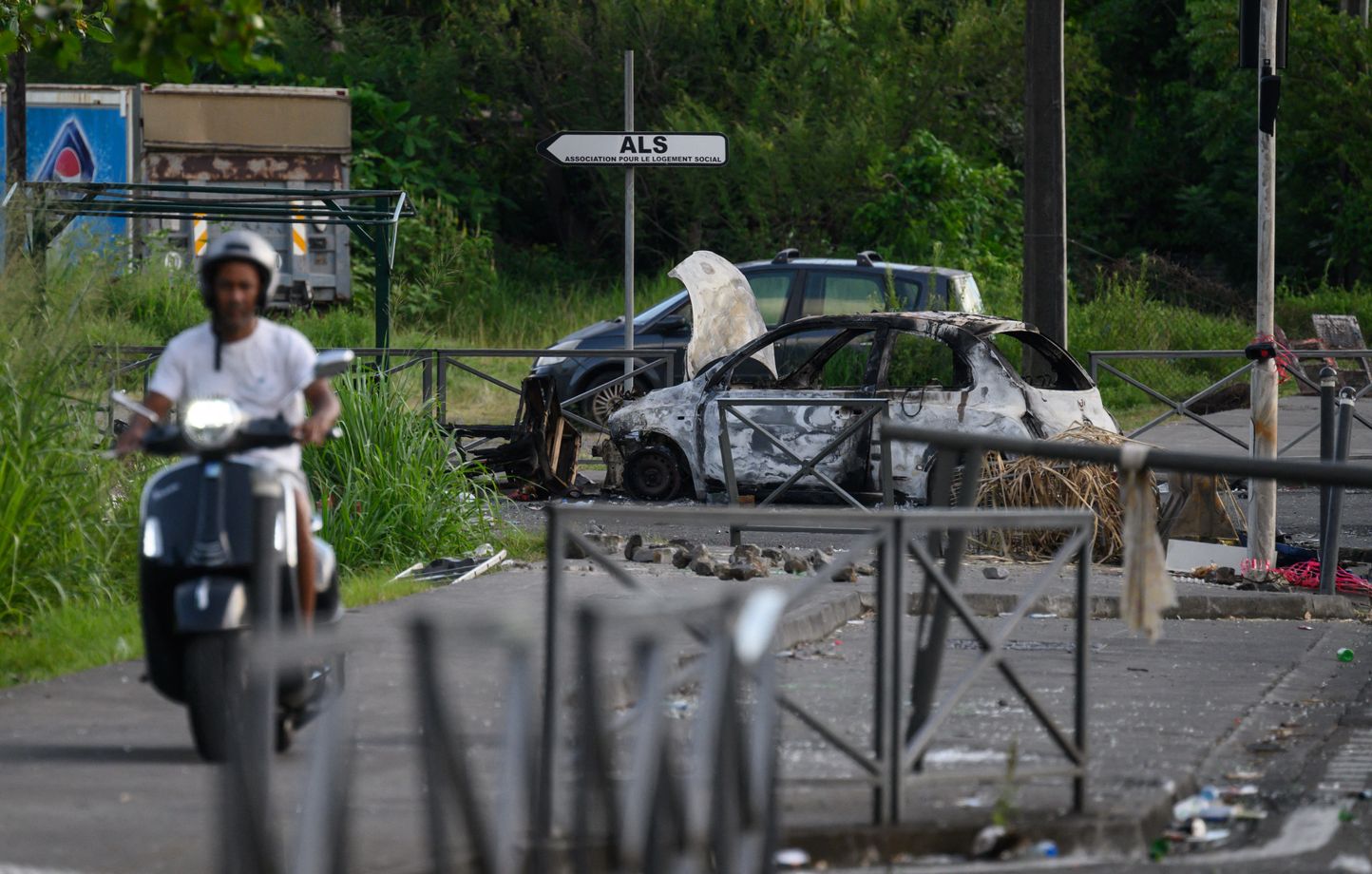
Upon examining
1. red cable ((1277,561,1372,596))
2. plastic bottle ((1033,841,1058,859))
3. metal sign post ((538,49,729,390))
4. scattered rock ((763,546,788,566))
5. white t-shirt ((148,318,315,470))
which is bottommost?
Answer: red cable ((1277,561,1372,596))

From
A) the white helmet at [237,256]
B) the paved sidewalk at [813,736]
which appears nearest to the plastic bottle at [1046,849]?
the paved sidewalk at [813,736]

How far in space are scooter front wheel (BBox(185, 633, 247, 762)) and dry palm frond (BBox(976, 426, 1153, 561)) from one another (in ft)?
19.8

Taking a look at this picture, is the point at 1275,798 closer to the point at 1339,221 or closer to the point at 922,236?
the point at 922,236

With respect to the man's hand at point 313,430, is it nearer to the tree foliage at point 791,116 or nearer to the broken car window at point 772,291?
the broken car window at point 772,291

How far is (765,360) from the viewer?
14.1 m

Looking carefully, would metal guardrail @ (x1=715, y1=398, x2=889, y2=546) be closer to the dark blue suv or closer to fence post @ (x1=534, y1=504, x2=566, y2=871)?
the dark blue suv

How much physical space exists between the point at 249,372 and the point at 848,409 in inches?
270

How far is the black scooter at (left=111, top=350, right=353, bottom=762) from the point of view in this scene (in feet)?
17.1

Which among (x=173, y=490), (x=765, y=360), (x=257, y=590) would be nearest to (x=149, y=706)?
(x=173, y=490)

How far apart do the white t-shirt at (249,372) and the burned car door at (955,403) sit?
633cm

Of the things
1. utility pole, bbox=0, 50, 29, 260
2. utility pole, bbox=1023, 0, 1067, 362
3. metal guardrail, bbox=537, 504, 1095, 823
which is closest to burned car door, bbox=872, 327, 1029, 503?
utility pole, bbox=1023, 0, 1067, 362

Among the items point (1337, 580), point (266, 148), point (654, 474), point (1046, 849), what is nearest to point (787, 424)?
point (654, 474)

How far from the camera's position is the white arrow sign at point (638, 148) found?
14.0m

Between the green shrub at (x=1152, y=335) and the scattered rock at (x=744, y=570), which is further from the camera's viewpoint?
the green shrub at (x=1152, y=335)
